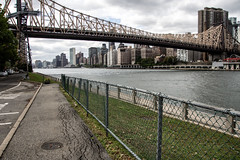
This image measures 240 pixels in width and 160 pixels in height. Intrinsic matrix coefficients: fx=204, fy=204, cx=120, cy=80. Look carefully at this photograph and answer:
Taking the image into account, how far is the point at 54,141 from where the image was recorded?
5.59 meters

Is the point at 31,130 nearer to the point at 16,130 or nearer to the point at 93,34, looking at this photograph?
the point at 16,130

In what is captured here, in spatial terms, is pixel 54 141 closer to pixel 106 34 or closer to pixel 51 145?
pixel 51 145

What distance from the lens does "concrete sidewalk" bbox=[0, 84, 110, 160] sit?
15.5 feet

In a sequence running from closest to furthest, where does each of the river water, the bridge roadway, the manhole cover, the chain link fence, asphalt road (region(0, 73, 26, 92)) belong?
the chain link fence
the manhole cover
asphalt road (region(0, 73, 26, 92))
the river water
the bridge roadway

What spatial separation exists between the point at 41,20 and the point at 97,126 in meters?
74.7

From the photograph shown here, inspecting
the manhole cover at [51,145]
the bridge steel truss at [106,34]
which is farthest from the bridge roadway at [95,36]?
the manhole cover at [51,145]

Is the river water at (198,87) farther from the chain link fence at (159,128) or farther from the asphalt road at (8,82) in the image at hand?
the asphalt road at (8,82)

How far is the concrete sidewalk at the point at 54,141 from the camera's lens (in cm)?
473

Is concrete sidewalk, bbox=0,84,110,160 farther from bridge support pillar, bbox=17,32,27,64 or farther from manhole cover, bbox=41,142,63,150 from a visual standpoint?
bridge support pillar, bbox=17,32,27,64

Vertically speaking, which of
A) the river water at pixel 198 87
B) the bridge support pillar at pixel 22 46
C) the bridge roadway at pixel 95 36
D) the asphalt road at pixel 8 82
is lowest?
the river water at pixel 198 87

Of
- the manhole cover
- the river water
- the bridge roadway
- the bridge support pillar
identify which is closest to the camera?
the manhole cover

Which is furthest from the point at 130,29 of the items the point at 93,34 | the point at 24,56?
the point at 24,56

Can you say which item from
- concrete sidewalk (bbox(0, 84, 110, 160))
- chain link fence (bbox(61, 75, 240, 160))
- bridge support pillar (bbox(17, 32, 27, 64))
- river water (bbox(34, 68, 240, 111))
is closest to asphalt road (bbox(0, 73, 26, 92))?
concrete sidewalk (bbox(0, 84, 110, 160))

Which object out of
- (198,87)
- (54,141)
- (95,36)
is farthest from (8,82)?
(95,36)
